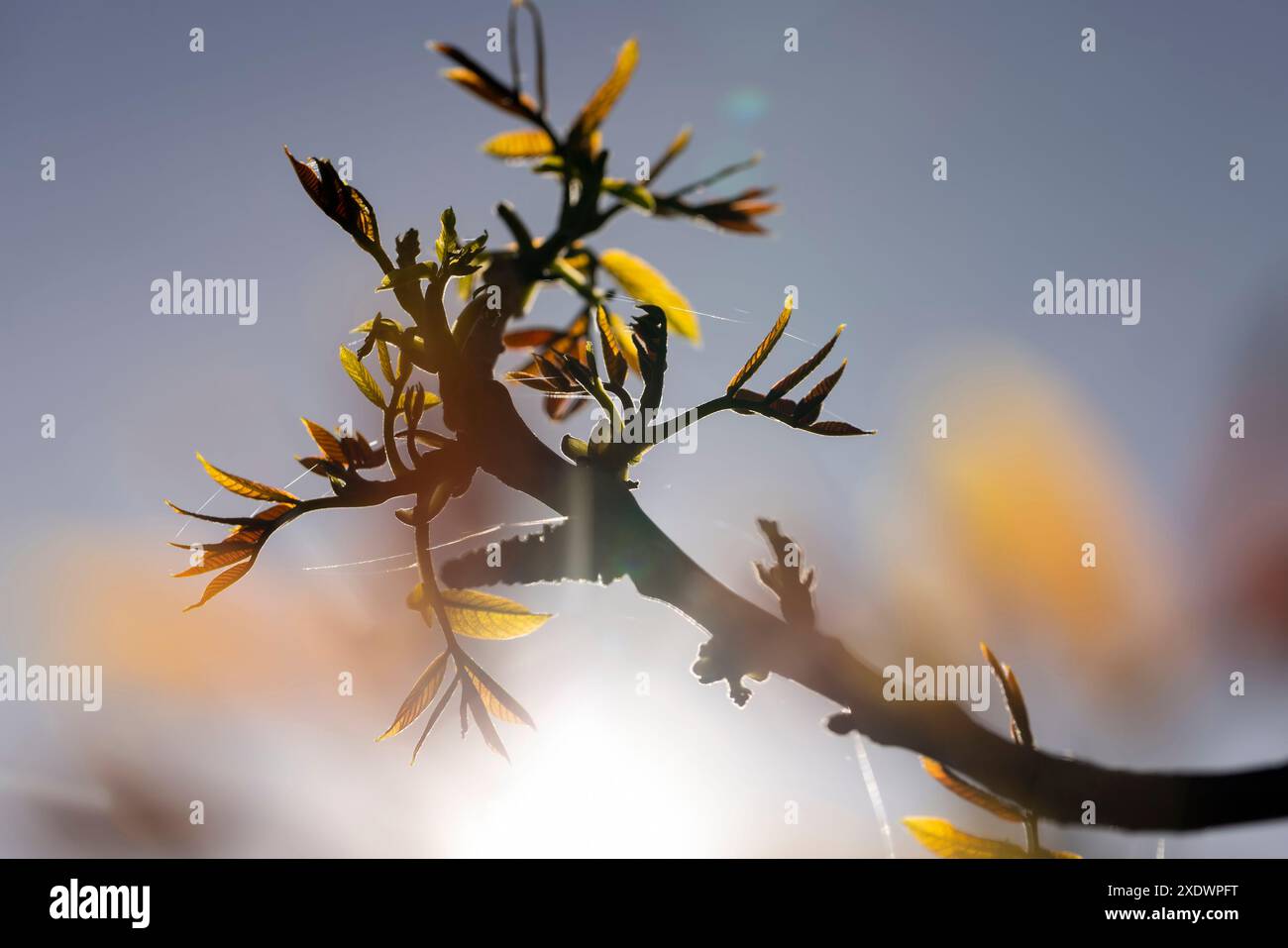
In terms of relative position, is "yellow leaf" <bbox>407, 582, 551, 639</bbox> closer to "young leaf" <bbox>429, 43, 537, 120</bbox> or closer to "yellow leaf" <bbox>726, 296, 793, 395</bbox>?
"yellow leaf" <bbox>726, 296, 793, 395</bbox>

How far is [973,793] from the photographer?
793 millimetres

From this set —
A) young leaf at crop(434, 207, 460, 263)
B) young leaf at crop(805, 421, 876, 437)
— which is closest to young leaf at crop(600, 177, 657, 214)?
young leaf at crop(434, 207, 460, 263)

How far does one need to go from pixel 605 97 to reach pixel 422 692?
0.72m

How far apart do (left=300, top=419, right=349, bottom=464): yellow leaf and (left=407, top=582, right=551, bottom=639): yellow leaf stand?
0.19 metres

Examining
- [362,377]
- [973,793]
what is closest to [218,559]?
[362,377]

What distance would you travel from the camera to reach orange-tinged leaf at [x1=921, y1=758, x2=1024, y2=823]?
2.55 ft

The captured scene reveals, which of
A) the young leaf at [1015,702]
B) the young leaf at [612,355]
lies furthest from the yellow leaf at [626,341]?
the young leaf at [1015,702]

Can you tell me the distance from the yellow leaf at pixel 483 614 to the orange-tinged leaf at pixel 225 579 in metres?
0.20

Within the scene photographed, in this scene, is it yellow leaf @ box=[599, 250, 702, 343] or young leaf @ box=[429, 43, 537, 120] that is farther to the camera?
yellow leaf @ box=[599, 250, 702, 343]

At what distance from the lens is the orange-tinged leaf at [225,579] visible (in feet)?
2.73
